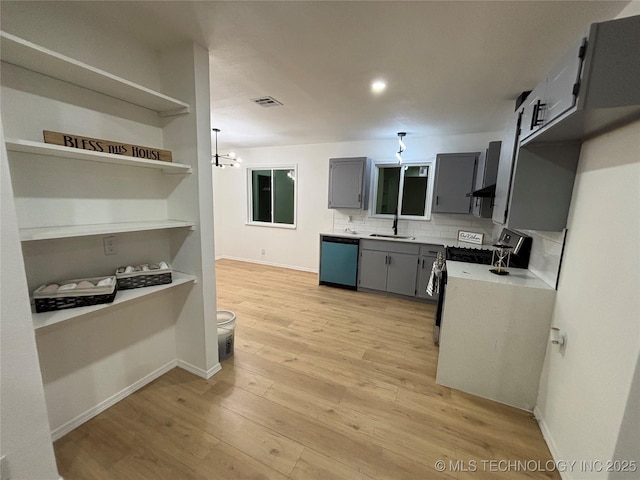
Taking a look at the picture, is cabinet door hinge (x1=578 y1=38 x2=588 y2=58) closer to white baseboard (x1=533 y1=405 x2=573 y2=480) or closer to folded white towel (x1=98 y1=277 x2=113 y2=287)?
white baseboard (x1=533 y1=405 x2=573 y2=480)

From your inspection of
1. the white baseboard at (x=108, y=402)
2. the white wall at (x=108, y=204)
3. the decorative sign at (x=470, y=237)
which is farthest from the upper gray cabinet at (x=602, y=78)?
the white baseboard at (x=108, y=402)

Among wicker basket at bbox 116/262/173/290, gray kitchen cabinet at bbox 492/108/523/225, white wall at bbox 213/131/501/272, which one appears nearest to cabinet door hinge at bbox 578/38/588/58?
gray kitchen cabinet at bbox 492/108/523/225

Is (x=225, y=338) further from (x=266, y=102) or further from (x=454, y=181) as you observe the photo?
(x=454, y=181)

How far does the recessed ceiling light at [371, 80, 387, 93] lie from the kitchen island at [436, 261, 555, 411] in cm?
170

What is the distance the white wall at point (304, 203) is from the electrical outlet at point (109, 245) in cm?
331

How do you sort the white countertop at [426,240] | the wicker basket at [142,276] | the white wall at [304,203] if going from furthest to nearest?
the white wall at [304,203] < the white countertop at [426,240] < the wicker basket at [142,276]

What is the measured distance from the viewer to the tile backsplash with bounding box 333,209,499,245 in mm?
3904

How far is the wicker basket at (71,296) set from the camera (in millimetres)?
1307

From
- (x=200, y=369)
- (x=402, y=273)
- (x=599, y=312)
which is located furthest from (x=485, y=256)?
(x=200, y=369)

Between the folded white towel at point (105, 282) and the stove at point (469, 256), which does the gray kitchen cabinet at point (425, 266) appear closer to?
the stove at point (469, 256)

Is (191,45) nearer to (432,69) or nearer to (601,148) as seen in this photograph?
(432,69)

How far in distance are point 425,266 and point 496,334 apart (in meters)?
Answer: 1.83

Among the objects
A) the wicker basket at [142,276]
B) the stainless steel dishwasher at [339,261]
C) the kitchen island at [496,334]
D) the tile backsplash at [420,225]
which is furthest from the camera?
the stainless steel dishwasher at [339,261]

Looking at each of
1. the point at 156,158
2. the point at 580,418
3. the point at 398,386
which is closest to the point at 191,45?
the point at 156,158
